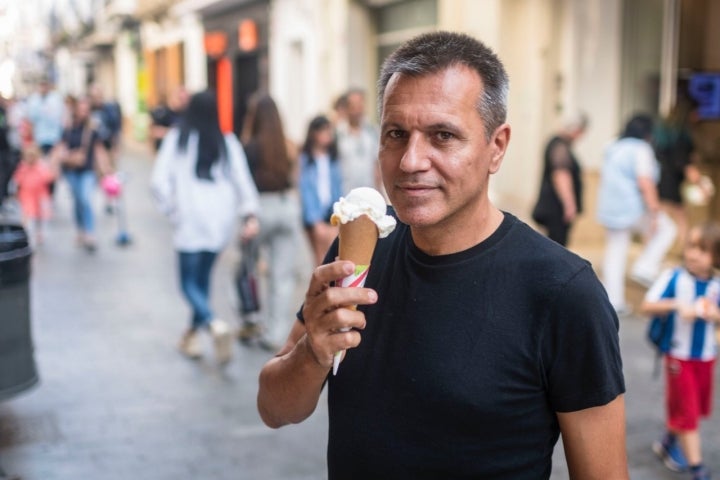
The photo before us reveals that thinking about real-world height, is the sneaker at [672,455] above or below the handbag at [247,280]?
below

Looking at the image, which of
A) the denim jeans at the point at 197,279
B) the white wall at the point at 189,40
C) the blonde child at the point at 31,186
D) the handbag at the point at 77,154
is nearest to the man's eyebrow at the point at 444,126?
the denim jeans at the point at 197,279

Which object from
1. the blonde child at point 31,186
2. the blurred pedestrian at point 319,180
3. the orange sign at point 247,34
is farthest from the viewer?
the orange sign at point 247,34

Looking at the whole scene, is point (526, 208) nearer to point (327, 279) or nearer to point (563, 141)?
point (563, 141)

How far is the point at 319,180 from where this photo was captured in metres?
8.05

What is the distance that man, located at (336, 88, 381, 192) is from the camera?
29.5 feet

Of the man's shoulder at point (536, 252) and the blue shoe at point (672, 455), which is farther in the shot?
→ the blue shoe at point (672, 455)

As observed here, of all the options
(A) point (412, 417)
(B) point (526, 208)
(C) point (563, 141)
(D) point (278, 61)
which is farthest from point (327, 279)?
(D) point (278, 61)

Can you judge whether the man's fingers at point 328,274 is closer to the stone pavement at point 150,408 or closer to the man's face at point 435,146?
the man's face at point 435,146

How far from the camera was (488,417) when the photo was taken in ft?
6.11

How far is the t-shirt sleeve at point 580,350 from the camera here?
1.84 metres

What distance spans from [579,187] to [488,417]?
6847 millimetres

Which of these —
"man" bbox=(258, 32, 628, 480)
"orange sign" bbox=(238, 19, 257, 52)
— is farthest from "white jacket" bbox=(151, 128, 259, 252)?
"orange sign" bbox=(238, 19, 257, 52)

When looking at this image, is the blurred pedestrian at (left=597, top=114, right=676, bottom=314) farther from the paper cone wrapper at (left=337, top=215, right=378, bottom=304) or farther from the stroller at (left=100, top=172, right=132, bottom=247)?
the stroller at (left=100, top=172, right=132, bottom=247)

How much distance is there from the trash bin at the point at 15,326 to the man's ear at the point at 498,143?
354 centimetres
